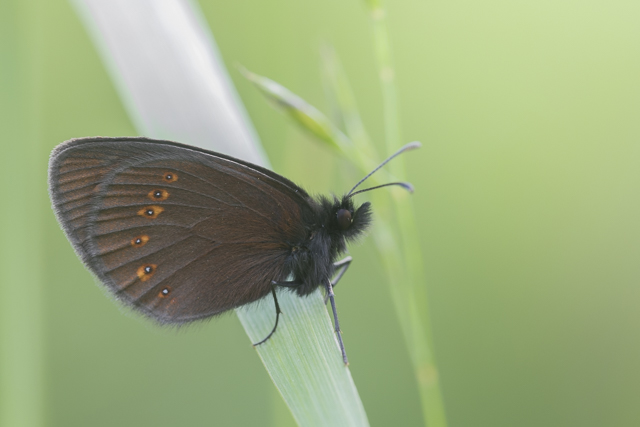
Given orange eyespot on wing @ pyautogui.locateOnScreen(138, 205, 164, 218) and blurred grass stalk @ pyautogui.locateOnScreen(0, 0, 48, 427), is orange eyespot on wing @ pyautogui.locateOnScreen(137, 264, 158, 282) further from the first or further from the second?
blurred grass stalk @ pyautogui.locateOnScreen(0, 0, 48, 427)

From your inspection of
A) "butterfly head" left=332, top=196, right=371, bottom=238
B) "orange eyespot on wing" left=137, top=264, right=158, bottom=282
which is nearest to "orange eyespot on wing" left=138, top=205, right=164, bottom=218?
"orange eyespot on wing" left=137, top=264, right=158, bottom=282

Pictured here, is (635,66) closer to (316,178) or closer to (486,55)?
(486,55)

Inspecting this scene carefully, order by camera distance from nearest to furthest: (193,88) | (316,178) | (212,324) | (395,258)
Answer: (395,258) < (193,88) < (316,178) < (212,324)

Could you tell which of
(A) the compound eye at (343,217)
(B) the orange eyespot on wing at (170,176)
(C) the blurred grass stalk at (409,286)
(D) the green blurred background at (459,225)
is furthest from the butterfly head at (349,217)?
(D) the green blurred background at (459,225)

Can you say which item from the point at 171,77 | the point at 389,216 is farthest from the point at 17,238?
the point at 389,216

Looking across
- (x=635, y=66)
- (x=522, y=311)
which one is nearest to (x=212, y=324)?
(x=522, y=311)
